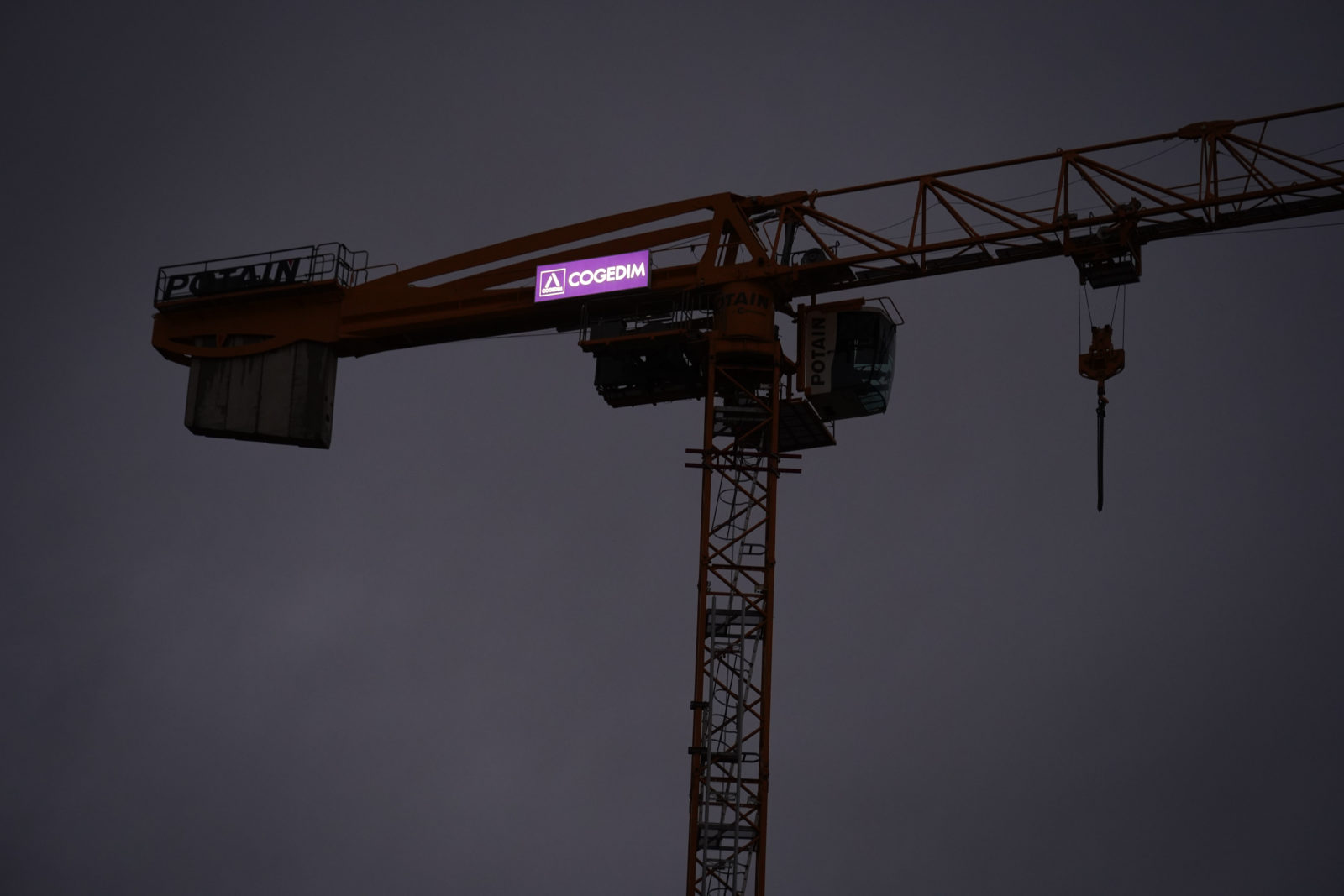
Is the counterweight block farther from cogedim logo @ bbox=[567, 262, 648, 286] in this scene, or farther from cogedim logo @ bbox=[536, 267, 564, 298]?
cogedim logo @ bbox=[567, 262, 648, 286]

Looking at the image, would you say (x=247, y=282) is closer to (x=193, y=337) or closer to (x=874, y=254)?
(x=193, y=337)

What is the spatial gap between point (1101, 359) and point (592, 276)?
14.0 m

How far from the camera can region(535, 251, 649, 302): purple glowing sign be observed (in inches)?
1891

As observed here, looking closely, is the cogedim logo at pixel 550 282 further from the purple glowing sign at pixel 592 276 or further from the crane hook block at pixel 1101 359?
the crane hook block at pixel 1101 359

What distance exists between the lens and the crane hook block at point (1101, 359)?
46125 mm

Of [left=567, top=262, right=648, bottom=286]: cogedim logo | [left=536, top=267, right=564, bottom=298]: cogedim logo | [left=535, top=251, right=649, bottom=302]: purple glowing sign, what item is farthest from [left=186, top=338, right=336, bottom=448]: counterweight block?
[left=567, top=262, right=648, bottom=286]: cogedim logo

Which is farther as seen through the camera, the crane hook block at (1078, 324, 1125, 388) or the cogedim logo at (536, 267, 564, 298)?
the cogedim logo at (536, 267, 564, 298)

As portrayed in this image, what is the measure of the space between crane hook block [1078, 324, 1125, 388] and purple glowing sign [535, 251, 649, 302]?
12.0m

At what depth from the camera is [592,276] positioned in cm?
4853

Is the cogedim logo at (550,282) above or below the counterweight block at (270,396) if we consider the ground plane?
above

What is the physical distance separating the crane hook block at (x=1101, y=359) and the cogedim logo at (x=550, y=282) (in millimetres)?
14380

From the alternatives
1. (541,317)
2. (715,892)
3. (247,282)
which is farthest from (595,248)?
(715,892)

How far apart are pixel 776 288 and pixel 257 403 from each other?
16.0m

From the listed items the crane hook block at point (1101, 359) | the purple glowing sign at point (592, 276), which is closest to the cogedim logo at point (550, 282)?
the purple glowing sign at point (592, 276)
